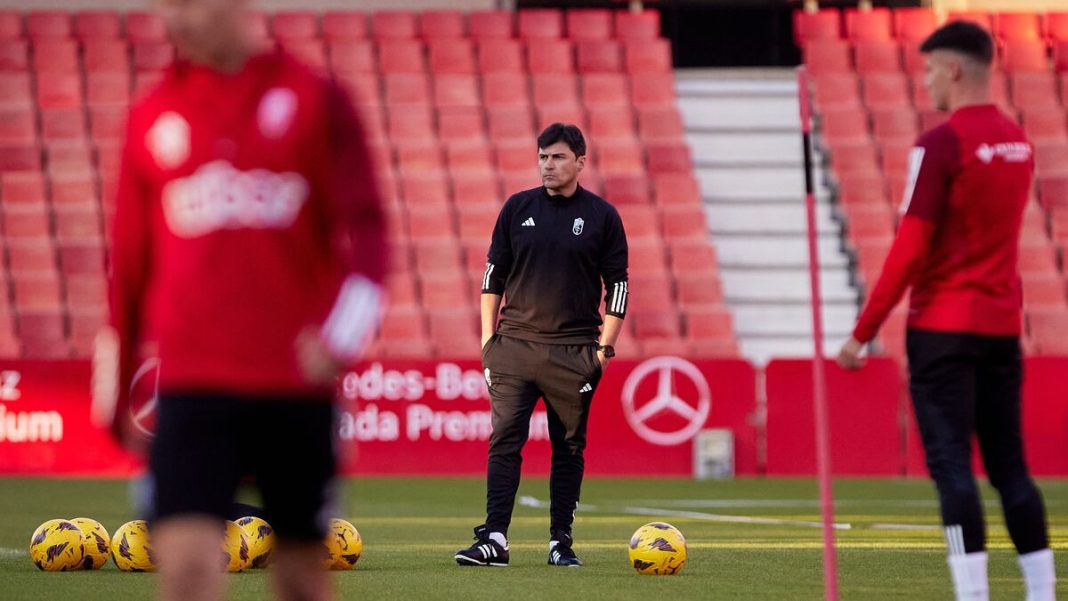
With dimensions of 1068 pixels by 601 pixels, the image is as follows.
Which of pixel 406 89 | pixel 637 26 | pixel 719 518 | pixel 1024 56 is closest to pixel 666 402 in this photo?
pixel 719 518

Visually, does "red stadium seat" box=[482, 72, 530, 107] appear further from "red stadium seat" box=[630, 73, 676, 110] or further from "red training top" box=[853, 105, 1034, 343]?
"red training top" box=[853, 105, 1034, 343]

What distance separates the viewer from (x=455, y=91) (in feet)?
69.4

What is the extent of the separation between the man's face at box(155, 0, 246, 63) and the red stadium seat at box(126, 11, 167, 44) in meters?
18.6

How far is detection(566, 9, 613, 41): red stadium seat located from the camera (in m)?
22.4

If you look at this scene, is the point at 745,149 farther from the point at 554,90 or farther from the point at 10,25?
the point at 10,25

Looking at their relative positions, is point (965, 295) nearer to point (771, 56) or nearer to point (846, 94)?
point (846, 94)

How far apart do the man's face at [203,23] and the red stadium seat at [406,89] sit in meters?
17.5

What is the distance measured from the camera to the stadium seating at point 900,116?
19469 millimetres

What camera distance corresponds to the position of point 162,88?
3.63m

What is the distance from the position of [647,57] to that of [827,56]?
2.32 metres

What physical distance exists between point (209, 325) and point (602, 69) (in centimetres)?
1857

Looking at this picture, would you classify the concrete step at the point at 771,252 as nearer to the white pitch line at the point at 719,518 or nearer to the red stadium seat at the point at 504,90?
the red stadium seat at the point at 504,90

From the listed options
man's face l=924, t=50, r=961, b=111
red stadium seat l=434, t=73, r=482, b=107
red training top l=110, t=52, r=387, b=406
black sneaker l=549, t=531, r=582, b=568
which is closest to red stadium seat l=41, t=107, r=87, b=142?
red stadium seat l=434, t=73, r=482, b=107

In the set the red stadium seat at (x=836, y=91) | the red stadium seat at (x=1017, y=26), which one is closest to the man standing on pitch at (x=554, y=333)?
the red stadium seat at (x=836, y=91)
